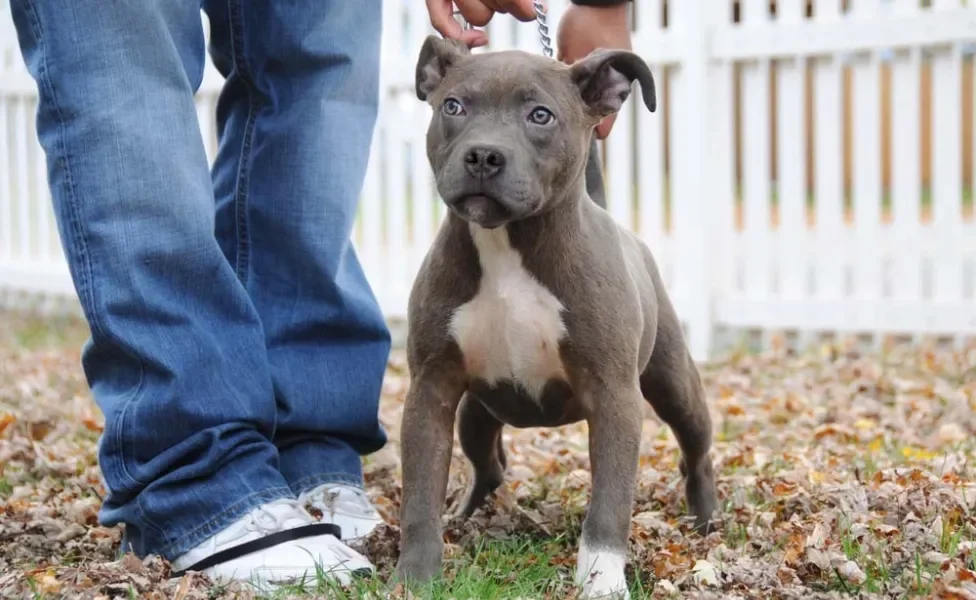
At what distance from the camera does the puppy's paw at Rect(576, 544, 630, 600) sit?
306cm

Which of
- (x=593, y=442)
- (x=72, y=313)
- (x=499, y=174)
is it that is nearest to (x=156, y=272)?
(x=499, y=174)

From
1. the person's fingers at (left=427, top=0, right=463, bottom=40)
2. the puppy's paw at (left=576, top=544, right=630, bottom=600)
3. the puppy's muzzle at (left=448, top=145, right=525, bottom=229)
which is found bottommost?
the puppy's paw at (left=576, top=544, right=630, bottom=600)

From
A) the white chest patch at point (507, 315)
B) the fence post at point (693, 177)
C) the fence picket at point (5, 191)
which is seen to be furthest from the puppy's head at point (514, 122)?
the fence picket at point (5, 191)

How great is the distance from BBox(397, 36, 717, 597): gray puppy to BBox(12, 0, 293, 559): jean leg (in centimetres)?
49

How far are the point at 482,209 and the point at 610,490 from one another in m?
0.76

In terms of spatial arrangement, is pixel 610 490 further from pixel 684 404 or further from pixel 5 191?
pixel 5 191

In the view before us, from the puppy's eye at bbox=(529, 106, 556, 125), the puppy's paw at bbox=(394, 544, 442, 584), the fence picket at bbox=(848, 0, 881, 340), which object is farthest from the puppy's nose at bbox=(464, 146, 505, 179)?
the fence picket at bbox=(848, 0, 881, 340)

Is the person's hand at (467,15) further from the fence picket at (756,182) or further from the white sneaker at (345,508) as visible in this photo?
the fence picket at (756,182)

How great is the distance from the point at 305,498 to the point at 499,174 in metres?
1.29

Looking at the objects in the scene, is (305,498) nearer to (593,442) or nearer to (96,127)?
(593,442)

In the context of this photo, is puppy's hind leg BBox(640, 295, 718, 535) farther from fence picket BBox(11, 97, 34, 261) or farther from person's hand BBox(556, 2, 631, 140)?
fence picket BBox(11, 97, 34, 261)

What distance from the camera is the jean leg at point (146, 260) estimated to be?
321 cm

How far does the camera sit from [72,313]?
32.8 feet

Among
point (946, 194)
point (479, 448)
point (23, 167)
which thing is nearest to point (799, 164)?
point (946, 194)
